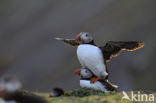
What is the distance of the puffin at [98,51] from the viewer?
5328mm

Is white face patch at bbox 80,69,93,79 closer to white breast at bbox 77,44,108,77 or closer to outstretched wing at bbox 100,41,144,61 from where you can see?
white breast at bbox 77,44,108,77

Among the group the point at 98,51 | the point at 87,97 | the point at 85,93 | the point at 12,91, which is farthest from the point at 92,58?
the point at 12,91

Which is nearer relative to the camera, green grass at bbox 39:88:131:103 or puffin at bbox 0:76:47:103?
puffin at bbox 0:76:47:103

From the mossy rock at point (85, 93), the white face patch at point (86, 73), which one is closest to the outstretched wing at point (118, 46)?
the white face patch at point (86, 73)

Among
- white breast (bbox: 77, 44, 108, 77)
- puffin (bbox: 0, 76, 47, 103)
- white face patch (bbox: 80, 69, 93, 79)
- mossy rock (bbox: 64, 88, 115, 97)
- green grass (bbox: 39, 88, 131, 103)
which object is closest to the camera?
puffin (bbox: 0, 76, 47, 103)

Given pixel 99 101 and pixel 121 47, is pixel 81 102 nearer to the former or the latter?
pixel 99 101

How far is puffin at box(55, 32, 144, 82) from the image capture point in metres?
5.33

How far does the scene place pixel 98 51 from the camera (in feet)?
17.6

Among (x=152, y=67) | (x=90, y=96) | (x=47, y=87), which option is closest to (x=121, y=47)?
(x=90, y=96)

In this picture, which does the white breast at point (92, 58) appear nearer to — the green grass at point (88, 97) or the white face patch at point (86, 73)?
the white face patch at point (86, 73)

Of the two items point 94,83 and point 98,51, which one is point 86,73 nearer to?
point 94,83

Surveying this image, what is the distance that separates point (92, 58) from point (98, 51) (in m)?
0.13

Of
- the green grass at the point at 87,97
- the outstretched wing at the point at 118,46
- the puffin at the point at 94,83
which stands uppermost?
the outstretched wing at the point at 118,46

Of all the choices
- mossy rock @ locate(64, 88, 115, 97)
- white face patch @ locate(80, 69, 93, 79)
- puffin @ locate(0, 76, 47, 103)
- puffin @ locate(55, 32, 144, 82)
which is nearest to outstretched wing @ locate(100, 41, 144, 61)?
puffin @ locate(55, 32, 144, 82)
